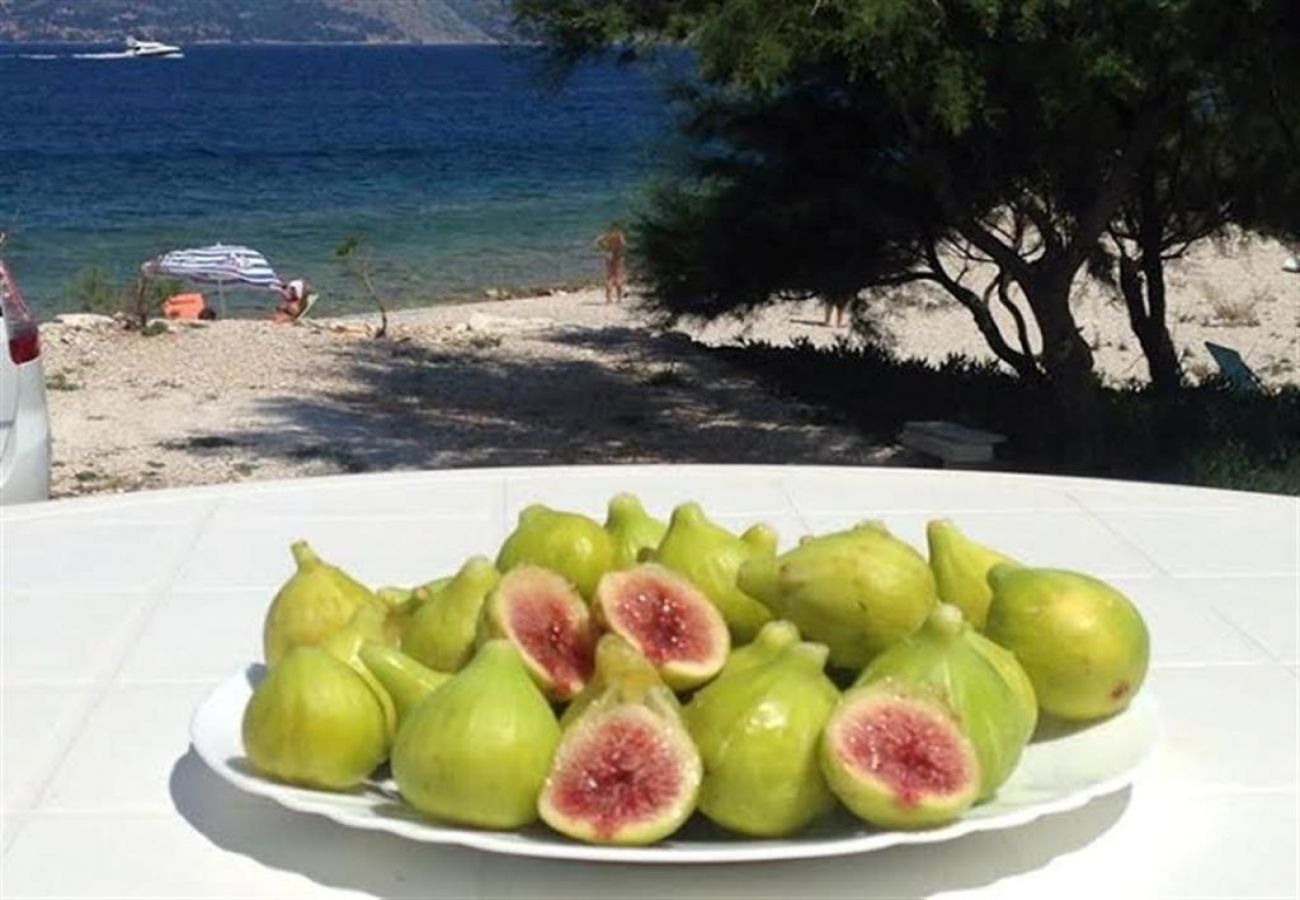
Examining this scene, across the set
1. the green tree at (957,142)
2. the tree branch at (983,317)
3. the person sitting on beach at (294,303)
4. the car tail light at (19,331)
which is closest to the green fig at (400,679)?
the car tail light at (19,331)

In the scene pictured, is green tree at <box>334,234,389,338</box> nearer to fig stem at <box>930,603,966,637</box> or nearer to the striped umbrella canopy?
the striped umbrella canopy

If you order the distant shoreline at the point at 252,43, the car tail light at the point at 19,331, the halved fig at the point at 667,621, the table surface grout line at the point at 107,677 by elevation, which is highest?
the halved fig at the point at 667,621

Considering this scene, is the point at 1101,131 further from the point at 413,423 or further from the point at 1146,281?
the point at 413,423

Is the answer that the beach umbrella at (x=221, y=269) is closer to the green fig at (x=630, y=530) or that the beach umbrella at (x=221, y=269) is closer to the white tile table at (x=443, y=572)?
the white tile table at (x=443, y=572)

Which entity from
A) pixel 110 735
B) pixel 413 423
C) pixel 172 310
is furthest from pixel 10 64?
pixel 110 735

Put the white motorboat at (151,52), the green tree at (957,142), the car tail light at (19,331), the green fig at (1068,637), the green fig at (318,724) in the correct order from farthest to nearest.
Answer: the white motorboat at (151,52), the green tree at (957,142), the car tail light at (19,331), the green fig at (1068,637), the green fig at (318,724)

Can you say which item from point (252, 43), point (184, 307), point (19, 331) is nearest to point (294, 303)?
point (184, 307)

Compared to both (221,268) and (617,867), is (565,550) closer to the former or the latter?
(617,867)
